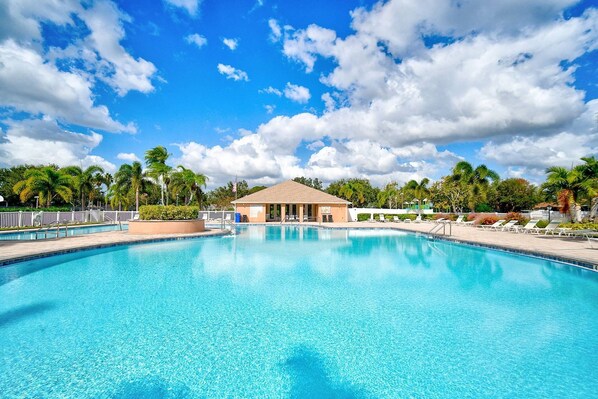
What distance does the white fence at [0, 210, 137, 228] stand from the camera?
19.9m

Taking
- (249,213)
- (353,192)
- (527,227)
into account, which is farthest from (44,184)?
(353,192)

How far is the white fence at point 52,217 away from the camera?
784 inches

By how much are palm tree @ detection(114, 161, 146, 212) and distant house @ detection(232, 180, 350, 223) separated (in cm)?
1193

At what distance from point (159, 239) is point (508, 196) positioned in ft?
151

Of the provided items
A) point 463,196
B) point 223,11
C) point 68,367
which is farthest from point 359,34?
point 463,196

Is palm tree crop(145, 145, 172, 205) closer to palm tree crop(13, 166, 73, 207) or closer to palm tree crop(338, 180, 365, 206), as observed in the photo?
palm tree crop(13, 166, 73, 207)

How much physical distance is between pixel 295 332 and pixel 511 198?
158 feet

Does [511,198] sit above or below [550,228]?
above

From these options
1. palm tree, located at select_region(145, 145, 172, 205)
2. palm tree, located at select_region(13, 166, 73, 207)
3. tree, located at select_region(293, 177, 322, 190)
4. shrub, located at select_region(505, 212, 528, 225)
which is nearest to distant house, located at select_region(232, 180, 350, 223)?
palm tree, located at select_region(145, 145, 172, 205)

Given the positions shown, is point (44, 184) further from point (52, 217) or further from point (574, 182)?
point (574, 182)

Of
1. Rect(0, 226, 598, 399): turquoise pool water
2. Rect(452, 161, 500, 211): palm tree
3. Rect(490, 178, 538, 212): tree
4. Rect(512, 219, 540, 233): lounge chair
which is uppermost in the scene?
Rect(452, 161, 500, 211): palm tree

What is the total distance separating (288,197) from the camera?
109 feet

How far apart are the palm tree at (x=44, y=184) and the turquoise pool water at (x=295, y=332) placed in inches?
948

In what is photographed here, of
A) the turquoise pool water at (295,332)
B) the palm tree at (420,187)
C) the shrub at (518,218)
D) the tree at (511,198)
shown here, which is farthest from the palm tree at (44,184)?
the tree at (511,198)
